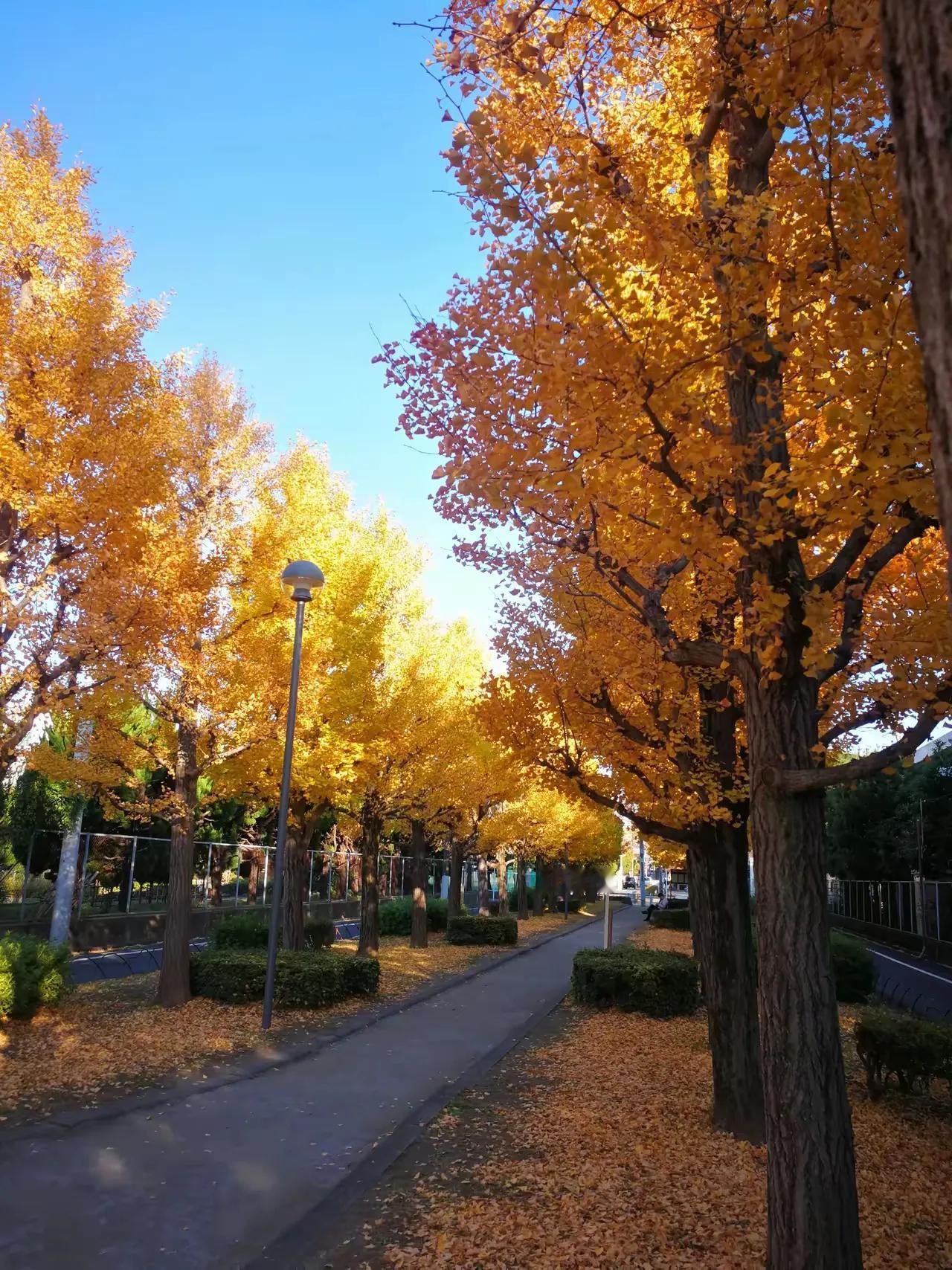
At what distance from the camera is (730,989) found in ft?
22.8

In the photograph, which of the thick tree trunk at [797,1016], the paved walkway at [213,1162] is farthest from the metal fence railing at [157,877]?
the thick tree trunk at [797,1016]

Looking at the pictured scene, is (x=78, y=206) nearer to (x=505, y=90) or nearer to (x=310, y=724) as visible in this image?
(x=505, y=90)

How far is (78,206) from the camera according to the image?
896 cm

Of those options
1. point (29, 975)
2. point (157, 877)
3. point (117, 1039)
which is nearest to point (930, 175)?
point (117, 1039)

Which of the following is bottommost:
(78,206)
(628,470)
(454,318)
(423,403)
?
(628,470)

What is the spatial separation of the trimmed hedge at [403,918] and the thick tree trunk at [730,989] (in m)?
19.5

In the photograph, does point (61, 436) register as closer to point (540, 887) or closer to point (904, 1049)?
point (904, 1049)

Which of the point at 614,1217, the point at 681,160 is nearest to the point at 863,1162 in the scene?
the point at 614,1217

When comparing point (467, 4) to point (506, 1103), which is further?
point (506, 1103)

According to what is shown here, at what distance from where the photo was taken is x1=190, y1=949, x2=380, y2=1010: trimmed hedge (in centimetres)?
1138

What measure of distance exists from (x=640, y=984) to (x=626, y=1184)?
8.16 m

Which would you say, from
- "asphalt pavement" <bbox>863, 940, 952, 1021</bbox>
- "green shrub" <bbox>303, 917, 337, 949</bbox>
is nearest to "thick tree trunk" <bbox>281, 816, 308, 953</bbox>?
"green shrub" <bbox>303, 917, 337, 949</bbox>

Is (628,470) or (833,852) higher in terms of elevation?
(628,470)

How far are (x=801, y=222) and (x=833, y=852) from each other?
40.5 m
